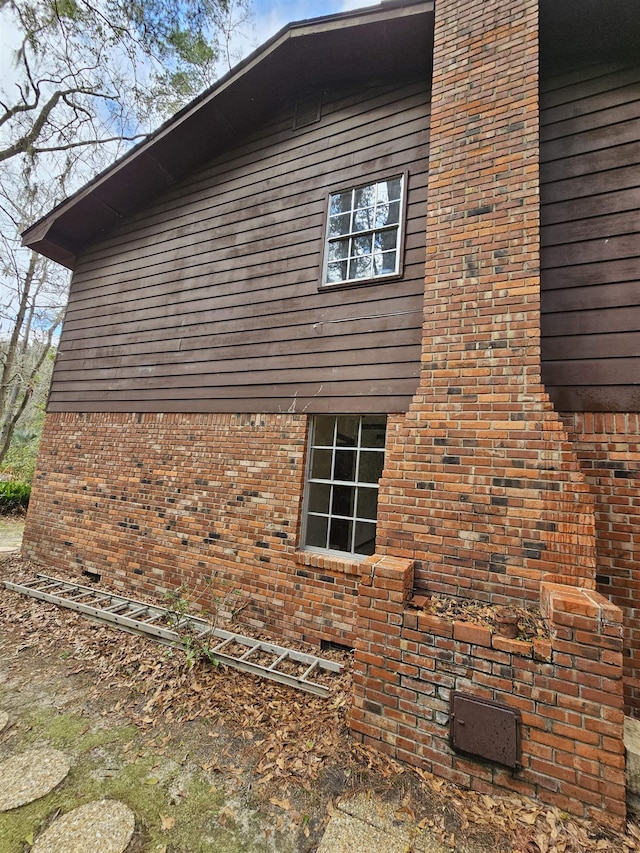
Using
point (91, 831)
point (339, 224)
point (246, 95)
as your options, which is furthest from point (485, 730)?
point (246, 95)

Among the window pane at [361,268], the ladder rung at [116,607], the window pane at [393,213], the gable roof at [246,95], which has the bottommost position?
the ladder rung at [116,607]

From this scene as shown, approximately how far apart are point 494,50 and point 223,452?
484 centimetres

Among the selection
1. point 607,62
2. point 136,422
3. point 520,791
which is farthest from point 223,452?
point 607,62

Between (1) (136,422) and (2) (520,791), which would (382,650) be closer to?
(2) (520,791)

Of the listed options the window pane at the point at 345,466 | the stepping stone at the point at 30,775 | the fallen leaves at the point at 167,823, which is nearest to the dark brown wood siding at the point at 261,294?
the window pane at the point at 345,466

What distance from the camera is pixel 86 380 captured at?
21.5ft

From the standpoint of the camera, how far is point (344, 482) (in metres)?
4.10

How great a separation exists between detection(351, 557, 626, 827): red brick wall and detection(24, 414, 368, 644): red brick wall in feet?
4.02

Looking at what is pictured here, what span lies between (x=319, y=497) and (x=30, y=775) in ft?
9.76

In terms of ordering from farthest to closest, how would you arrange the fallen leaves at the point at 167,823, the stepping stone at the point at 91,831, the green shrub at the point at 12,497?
the green shrub at the point at 12,497 < the fallen leaves at the point at 167,823 < the stepping stone at the point at 91,831

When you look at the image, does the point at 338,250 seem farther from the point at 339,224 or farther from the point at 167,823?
the point at 167,823

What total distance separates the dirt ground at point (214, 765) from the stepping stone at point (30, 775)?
0.07m

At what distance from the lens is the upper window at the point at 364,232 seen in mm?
4207

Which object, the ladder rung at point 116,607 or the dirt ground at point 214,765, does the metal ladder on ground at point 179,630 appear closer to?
the ladder rung at point 116,607
